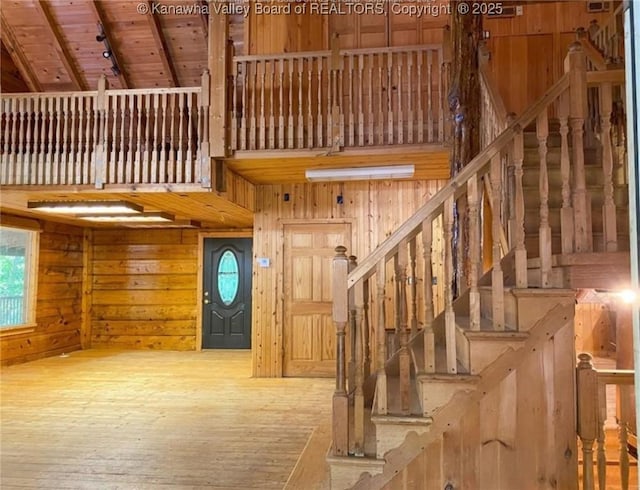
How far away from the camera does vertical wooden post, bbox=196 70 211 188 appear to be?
4.34m

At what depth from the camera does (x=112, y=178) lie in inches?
177

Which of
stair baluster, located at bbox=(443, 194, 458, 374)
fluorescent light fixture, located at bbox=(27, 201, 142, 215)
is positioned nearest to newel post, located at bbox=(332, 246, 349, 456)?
stair baluster, located at bbox=(443, 194, 458, 374)

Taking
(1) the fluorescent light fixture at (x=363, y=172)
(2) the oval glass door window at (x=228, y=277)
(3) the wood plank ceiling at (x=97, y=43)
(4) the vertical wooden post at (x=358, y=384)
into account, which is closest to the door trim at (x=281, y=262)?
(1) the fluorescent light fixture at (x=363, y=172)

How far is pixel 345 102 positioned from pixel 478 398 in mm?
3234

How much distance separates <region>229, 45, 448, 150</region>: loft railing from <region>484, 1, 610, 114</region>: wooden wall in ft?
5.83

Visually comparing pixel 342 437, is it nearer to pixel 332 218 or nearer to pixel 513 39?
pixel 332 218

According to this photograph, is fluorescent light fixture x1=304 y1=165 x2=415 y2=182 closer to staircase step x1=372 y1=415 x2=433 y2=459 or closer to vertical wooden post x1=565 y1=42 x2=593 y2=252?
vertical wooden post x1=565 y1=42 x2=593 y2=252

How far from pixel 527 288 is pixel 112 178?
4.07 m

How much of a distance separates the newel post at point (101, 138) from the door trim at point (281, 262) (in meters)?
2.11

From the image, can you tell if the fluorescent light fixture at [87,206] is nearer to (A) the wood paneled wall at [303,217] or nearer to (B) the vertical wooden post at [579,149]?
(A) the wood paneled wall at [303,217]

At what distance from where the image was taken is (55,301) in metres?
7.13

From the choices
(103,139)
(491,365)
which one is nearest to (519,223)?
(491,365)

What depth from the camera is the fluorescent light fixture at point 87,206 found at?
16.6ft

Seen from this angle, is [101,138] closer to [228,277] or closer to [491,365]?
[228,277]
